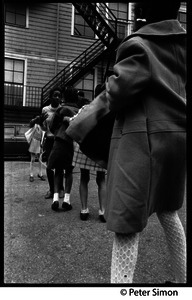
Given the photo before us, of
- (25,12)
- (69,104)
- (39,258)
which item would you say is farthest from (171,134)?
(25,12)

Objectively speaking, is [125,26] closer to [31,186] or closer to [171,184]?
[31,186]

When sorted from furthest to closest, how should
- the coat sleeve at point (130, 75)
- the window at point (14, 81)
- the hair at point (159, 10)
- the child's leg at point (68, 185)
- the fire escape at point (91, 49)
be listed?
the window at point (14, 81), the fire escape at point (91, 49), the child's leg at point (68, 185), the hair at point (159, 10), the coat sleeve at point (130, 75)

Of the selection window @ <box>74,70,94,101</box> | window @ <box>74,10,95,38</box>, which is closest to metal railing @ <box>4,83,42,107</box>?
window @ <box>74,70,94,101</box>

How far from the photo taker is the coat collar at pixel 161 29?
138cm

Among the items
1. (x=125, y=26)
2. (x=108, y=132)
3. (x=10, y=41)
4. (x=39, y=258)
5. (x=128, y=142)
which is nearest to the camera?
(x=128, y=142)

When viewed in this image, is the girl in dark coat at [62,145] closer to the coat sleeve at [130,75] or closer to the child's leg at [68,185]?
the child's leg at [68,185]

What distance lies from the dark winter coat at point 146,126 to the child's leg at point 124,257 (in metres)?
0.09

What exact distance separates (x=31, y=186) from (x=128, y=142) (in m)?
4.37

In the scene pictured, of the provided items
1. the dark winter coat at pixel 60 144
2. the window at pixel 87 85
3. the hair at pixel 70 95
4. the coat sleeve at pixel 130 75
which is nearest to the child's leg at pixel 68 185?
the dark winter coat at pixel 60 144

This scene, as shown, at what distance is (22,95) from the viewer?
12.7 meters

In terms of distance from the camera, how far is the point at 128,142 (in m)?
1.34

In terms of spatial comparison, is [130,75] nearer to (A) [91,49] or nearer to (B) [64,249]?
(B) [64,249]

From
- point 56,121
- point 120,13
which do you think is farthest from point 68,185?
point 120,13

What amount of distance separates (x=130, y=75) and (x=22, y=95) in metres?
12.3
